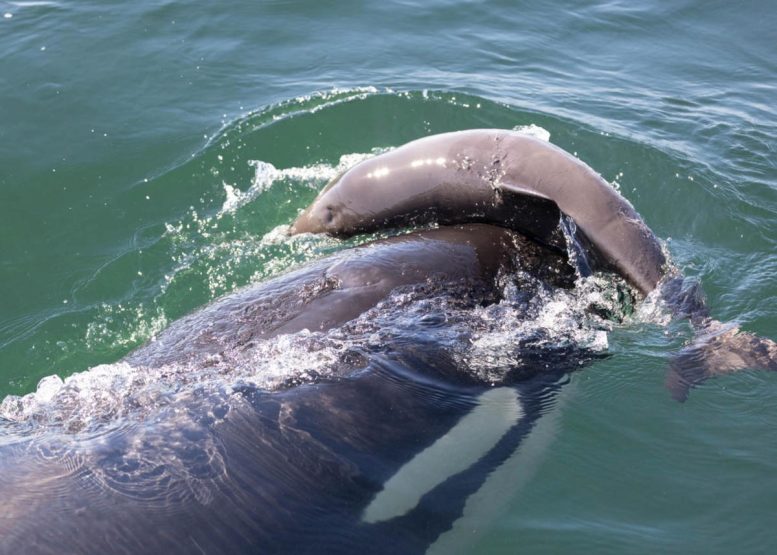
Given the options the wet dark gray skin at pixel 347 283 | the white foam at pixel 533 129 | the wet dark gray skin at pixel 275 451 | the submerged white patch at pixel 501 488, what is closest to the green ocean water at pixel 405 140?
the submerged white patch at pixel 501 488

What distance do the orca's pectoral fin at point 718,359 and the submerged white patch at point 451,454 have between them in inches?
61.2

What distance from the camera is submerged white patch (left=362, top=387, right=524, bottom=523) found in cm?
537

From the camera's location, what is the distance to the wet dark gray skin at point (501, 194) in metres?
7.40

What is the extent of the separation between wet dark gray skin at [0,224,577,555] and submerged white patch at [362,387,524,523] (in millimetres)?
16

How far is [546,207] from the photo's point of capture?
7477 mm

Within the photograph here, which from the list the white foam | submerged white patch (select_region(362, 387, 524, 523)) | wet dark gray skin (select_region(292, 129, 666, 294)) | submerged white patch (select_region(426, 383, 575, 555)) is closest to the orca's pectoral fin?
wet dark gray skin (select_region(292, 129, 666, 294))

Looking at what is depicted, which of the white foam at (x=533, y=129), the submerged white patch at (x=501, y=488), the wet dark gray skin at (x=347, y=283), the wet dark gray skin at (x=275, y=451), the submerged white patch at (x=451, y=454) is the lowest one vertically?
the submerged white patch at (x=501, y=488)

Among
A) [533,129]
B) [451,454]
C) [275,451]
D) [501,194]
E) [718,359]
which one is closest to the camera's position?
[275,451]

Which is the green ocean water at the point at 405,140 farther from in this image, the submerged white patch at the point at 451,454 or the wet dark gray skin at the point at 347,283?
the wet dark gray skin at the point at 347,283

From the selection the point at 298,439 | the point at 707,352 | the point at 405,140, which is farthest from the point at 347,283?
the point at 405,140

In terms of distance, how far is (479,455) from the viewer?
6020 millimetres

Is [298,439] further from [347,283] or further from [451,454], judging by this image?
[347,283]

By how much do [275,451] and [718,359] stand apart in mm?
3734

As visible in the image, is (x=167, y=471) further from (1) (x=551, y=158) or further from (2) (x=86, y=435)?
(1) (x=551, y=158)
